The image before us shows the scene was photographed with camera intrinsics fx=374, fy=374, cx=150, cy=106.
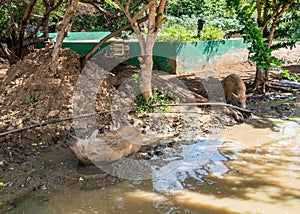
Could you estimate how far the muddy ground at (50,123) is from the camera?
4902 millimetres

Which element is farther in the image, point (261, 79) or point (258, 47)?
point (261, 79)

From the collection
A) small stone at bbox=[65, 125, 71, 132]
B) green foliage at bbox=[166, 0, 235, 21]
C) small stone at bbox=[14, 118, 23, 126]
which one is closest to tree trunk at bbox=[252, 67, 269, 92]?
small stone at bbox=[65, 125, 71, 132]

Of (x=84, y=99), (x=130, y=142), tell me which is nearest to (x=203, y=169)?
(x=130, y=142)

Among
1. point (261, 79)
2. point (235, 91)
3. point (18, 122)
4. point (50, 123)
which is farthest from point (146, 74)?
point (261, 79)

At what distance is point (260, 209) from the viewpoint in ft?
14.0

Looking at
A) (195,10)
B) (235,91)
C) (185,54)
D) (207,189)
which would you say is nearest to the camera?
(207,189)

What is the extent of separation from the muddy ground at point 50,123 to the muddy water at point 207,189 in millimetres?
308

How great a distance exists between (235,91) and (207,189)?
4202mm

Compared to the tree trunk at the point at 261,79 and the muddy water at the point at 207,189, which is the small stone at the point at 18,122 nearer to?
the muddy water at the point at 207,189

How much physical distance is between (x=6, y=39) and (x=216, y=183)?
751 cm

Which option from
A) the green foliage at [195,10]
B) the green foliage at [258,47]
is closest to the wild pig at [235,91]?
the green foliage at [258,47]

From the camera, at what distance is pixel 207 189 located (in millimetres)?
4754

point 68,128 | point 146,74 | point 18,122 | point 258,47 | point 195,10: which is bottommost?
point 68,128

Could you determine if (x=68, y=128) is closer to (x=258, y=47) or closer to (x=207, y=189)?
(x=207, y=189)
